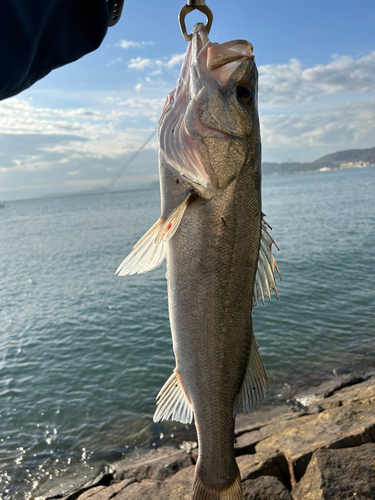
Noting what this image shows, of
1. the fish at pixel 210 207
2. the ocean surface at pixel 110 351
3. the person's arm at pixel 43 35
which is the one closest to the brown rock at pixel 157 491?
the ocean surface at pixel 110 351

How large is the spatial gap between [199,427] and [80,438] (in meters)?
7.19

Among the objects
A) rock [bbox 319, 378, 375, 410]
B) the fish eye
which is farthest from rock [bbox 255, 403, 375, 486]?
the fish eye

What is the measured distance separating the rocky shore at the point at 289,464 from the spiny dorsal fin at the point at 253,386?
8.71ft

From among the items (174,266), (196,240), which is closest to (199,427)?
(174,266)

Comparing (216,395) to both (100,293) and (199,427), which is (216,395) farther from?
(100,293)

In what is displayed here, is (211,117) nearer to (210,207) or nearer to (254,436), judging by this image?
(210,207)

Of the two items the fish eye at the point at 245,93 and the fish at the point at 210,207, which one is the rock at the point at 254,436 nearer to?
the fish at the point at 210,207

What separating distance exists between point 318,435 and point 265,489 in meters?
1.50

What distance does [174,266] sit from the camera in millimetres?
2564

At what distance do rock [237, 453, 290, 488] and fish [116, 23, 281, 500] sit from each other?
3488mm

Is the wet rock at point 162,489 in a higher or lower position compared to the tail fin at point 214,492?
lower

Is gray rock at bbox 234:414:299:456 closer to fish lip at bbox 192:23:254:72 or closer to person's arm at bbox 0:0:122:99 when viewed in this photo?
fish lip at bbox 192:23:254:72

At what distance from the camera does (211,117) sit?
98.4 inches

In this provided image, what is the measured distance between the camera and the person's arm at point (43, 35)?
1.52 m
